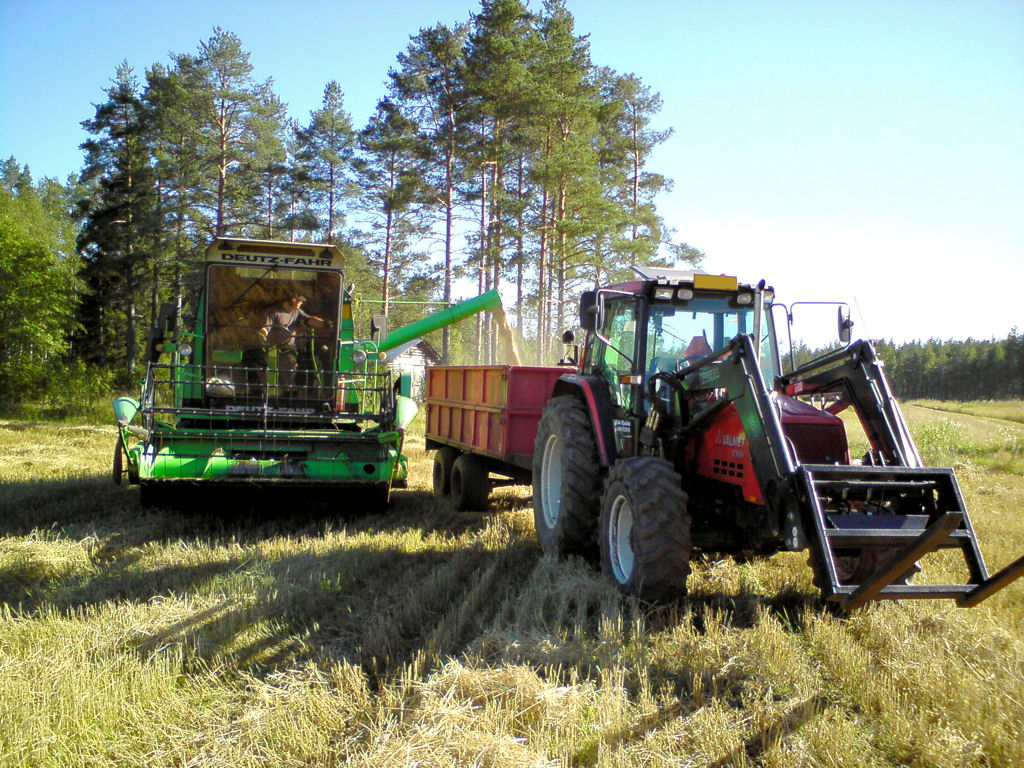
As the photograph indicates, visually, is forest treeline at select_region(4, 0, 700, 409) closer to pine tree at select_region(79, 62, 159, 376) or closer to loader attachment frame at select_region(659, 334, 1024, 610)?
pine tree at select_region(79, 62, 159, 376)

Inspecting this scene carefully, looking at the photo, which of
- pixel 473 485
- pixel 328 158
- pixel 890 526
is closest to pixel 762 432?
pixel 890 526

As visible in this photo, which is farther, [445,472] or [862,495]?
[445,472]

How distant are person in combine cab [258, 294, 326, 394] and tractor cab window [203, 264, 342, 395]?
0.01 metres

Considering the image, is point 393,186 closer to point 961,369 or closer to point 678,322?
point 678,322

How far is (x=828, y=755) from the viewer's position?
10.2 ft

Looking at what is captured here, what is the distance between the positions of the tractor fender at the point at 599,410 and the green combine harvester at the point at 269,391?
2.47 meters

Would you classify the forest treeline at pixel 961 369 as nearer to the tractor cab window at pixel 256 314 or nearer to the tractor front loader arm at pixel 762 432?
the tractor cab window at pixel 256 314

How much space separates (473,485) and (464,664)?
484cm

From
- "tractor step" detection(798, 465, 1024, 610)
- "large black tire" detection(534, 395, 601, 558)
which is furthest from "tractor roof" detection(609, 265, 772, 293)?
"tractor step" detection(798, 465, 1024, 610)

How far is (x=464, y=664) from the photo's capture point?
3.99 m

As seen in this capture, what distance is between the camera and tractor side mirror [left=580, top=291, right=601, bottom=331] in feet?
19.1

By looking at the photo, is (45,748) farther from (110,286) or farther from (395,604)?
(110,286)

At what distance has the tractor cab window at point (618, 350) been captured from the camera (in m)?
5.79

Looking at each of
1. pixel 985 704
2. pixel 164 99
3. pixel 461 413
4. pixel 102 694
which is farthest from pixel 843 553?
pixel 164 99
